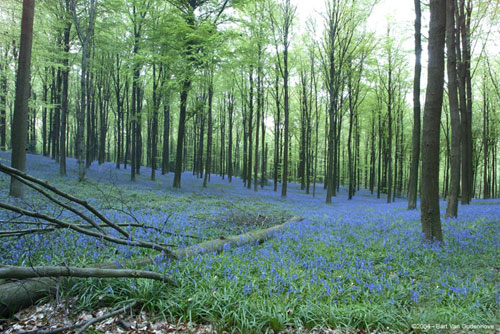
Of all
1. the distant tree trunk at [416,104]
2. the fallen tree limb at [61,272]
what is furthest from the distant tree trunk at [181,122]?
the fallen tree limb at [61,272]

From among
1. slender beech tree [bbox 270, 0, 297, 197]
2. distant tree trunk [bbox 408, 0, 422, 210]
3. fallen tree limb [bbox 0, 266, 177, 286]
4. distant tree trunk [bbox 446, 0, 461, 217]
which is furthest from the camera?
slender beech tree [bbox 270, 0, 297, 197]

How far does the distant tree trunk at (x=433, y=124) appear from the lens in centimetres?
607

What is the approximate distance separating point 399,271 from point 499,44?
20401mm

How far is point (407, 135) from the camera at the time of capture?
38312 millimetres

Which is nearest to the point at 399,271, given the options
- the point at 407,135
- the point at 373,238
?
the point at 373,238

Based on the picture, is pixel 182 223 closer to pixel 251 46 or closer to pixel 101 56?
pixel 251 46

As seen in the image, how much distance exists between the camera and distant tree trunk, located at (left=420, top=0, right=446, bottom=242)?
6070mm

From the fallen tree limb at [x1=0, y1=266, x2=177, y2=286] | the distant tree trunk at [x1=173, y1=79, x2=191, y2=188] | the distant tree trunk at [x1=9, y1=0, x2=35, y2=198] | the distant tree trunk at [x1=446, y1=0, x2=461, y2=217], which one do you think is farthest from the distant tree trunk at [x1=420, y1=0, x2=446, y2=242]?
the distant tree trunk at [x1=173, y1=79, x2=191, y2=188]

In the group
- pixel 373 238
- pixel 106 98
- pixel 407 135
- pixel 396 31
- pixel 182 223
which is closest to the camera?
pixel 373 238

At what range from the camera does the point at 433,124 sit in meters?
6.17

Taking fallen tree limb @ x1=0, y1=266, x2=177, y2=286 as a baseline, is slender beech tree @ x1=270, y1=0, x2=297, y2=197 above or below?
above

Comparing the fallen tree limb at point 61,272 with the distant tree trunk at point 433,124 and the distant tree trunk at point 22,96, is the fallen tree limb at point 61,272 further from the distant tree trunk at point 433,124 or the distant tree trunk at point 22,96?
the distant tree trunk at point 22,96

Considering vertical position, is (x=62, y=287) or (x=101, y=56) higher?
(x=101, y=56)

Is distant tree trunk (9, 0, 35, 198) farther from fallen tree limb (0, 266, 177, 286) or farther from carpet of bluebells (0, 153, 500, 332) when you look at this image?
fallen tree limb (0, 266, 177, 286)
